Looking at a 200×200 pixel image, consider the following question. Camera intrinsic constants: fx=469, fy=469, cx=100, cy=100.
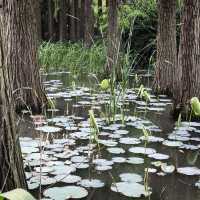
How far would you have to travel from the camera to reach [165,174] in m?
3.72

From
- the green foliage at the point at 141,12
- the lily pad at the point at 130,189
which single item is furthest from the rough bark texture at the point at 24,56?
the green foliage at the point at 141,12

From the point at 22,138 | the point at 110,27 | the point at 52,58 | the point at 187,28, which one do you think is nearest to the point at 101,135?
the point at 22,138

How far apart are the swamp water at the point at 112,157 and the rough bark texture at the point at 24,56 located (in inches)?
13.9

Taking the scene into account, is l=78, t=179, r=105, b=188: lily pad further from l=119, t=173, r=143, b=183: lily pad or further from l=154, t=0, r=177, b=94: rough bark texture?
l=154, t=0, r=177, b=94: rough bark texture

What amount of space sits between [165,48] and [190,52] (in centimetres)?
244

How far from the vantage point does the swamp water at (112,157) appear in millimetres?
3328

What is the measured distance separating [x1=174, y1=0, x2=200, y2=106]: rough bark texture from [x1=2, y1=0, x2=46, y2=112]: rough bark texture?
6.36ft

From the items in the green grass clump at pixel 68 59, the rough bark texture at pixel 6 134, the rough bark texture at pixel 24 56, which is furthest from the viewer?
the green grass clump at pixel 68 59

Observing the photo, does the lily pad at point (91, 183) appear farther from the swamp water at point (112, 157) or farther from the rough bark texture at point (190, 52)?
the rough bark texture at point (190, 52)

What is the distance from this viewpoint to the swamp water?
333cm

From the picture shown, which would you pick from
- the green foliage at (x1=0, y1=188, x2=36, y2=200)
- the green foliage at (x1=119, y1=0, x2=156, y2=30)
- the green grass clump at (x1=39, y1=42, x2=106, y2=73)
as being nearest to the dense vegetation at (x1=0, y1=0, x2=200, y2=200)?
the green foliage at (x1=0, y1=188, x2=36, y2=200)

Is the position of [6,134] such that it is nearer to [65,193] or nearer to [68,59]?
[65,193]

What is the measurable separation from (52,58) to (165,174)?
10063 millimetres

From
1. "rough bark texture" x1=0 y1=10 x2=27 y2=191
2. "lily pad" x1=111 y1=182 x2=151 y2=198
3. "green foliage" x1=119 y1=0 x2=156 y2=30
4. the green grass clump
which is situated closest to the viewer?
"rough bark texture" x1=0 y1=10 x2=27 y2=191
